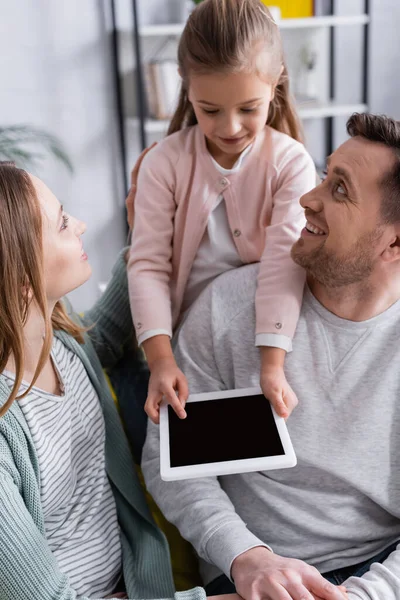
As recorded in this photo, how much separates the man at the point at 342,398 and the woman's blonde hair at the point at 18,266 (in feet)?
1.25

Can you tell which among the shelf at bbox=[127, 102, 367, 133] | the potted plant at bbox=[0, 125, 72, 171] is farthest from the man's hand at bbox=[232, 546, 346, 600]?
the shelf at bbox=[127, 102, 367, 133]

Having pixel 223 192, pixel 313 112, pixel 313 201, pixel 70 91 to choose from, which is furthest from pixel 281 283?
pixel 70 91

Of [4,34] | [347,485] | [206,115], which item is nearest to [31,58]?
[4,34]

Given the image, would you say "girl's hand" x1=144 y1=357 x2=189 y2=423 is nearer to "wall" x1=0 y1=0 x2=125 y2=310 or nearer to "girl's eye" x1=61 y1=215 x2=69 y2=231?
"girl's eye" x1=61 y1=215 x2=69 y2=231

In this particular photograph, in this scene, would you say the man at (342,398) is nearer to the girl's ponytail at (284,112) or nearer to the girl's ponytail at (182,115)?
the girl's ponytail at (284,112)

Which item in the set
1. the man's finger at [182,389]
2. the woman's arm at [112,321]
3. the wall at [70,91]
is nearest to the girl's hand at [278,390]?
the man's finger at [182,389]

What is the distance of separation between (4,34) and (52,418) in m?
2.40

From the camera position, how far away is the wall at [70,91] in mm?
3078

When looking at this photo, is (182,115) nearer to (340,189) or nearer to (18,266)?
(340,189)

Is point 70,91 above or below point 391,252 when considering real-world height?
above

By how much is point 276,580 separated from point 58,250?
0.65 m

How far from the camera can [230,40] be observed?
49.7 inches

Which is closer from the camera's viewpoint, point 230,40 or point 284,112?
point 230,40

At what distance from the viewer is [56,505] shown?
1.19 metres
